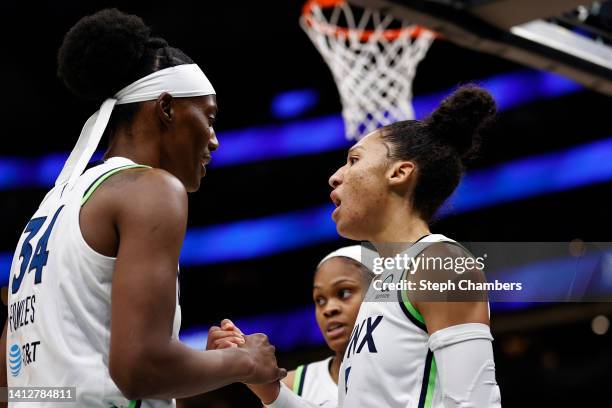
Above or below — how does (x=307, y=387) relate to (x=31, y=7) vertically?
below

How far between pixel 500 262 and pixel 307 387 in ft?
4.25

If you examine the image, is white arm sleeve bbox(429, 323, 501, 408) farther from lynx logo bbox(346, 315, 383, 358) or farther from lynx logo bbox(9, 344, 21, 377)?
lynx logo bbox(9, 344, 21, 377)

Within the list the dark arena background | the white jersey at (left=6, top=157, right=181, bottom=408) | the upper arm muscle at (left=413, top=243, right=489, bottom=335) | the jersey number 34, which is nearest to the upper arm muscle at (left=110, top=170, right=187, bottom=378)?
the white jersey at (left=6, top=157, right=181, bottom=408)

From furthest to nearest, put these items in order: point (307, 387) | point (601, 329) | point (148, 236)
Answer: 1. point (601, 329)
2. point (307, 387)
3. point (148, 236)

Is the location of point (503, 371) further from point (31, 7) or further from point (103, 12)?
point (103, 12)

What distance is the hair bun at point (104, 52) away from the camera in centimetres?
241

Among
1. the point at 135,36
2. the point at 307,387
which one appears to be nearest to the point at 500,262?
the point at 307,387

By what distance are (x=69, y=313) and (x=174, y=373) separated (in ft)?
1.00

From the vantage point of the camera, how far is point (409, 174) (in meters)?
3.02

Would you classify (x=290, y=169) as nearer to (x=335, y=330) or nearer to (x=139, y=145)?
(x=335, y=330)

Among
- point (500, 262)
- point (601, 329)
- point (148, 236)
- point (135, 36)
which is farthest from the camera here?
point (601, 329)

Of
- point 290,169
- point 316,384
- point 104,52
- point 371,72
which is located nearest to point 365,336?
point 104,52

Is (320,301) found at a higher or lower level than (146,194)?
lower

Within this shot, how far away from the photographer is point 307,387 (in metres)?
4.23
